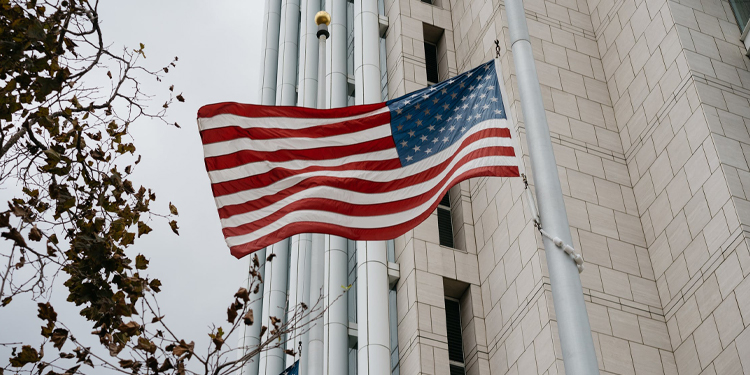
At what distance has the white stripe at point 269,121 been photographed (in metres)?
12.0

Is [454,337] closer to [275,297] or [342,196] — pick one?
[275,297]

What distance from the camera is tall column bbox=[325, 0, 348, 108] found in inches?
1118

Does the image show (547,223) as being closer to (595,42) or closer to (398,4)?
(595,42)

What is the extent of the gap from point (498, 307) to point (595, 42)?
387 inches

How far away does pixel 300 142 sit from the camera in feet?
39.2

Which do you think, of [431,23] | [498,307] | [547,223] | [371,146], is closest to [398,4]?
[431,23]

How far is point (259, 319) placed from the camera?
1109 inches

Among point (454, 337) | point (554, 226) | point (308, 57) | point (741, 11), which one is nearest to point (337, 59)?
point (308, 57)

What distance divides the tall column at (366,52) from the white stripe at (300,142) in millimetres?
14371

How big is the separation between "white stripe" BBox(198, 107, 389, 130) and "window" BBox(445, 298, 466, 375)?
11503mm

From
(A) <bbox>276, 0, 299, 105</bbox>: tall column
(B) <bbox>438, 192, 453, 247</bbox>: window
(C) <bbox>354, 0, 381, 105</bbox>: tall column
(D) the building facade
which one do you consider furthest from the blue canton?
(A) <bbox>276, 0, 299, 105</bbox>: tall column

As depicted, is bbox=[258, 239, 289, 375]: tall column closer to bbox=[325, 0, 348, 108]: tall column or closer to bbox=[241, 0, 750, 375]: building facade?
bbox=[241, 0, 750, 375]: building facade

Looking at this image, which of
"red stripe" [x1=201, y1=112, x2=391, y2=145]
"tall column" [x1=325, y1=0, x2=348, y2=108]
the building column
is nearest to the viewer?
"red stripe" [x1=201, y1=112, x2=391, y2=145]

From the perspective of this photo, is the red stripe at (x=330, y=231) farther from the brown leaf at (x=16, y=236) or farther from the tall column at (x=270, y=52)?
the tall column at (x=270, y=52)
